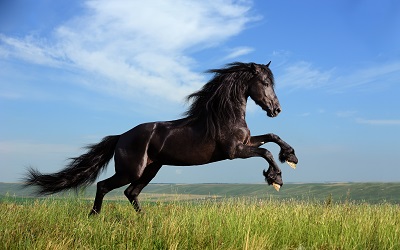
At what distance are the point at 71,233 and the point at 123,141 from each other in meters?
2.24

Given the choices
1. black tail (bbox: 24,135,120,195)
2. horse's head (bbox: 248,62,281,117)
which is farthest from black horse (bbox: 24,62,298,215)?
black tail (bbox: 24,135,120,195)

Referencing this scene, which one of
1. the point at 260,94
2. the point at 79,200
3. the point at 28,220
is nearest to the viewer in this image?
the point at 28,220

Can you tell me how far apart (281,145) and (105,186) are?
3089mm

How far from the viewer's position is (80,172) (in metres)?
8.31

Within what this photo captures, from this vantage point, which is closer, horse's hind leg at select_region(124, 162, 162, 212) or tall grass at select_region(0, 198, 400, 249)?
tall grass at select_region(0, 198, 400, 249)

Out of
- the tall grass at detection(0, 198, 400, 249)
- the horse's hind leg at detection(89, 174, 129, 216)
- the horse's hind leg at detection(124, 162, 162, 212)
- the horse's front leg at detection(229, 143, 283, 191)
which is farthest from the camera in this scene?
the horse's hind leg at detection(124, 162, 162, 212)

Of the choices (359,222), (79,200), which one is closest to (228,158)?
(359,222)

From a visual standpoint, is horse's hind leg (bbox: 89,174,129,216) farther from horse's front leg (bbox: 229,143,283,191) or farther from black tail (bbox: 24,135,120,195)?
horse's front leg (bbox: 229,143,283,191)

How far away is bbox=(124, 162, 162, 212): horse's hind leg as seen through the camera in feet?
25.4

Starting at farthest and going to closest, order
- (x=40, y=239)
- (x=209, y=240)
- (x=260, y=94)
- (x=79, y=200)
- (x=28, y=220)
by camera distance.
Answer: (x=79, y=200) < (x=260, y=94) < (x=28, y=220) < (x=209, y=240) < (x=40, y=239)

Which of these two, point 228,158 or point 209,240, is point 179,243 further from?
point 228,158

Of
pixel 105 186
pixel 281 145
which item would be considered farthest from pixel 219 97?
pixel 105 186

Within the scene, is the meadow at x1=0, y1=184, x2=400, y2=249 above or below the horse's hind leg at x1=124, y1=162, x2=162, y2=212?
below

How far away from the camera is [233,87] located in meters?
7.45
